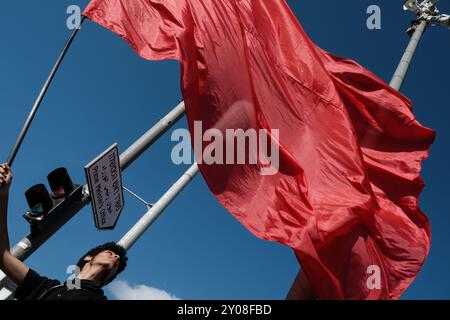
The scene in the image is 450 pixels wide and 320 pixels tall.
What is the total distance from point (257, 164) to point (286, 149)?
0.60m

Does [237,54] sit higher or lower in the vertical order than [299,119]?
higher

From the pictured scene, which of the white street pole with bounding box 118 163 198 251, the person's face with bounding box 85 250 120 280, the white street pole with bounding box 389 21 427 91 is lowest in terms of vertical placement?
the white street pole with bounding box 118 163 198 251

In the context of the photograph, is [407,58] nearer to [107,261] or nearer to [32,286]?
[107,261]

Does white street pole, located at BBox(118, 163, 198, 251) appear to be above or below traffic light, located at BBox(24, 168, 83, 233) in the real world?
below

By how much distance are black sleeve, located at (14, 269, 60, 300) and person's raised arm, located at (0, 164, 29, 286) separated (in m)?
0.03

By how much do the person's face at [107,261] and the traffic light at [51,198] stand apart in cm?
74

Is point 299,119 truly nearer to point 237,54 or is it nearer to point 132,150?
point 237,54

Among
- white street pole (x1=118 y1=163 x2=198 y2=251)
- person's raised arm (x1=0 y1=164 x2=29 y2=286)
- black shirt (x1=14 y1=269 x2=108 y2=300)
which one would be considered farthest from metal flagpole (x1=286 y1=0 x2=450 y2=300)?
person's raised arm (x1=0 y1=164 x2=29 y2=286)

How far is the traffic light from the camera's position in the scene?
432cm

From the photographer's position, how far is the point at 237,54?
6.41 meters

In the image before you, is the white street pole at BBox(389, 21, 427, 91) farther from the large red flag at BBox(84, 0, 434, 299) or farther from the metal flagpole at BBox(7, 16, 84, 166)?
the metal flagpole at BBox(7, 16, 84, 166)

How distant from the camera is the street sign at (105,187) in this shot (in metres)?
4.62

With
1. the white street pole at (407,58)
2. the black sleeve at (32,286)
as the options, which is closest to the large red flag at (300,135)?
the white street pole at (407,58)

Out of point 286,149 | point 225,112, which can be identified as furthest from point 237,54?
point 286,149
